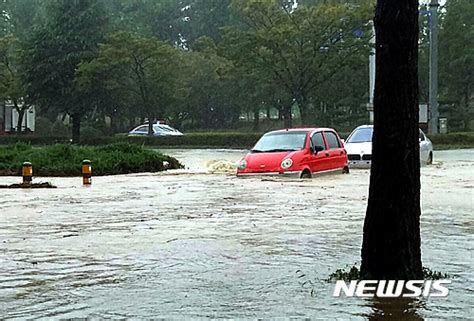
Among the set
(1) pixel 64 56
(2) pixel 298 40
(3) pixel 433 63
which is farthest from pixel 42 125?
(3) pixel 433 63

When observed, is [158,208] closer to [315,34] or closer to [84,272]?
[84,272]

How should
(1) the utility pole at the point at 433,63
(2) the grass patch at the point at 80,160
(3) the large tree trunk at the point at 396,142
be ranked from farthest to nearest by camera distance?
(1) the utility pole at the point at 433,63 → (2) the grass patch at the point at 80,160 → (3) the large tree trunk at the point at 396,142

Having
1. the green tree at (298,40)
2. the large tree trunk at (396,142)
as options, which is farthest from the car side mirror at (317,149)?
the green tree at (298,40)

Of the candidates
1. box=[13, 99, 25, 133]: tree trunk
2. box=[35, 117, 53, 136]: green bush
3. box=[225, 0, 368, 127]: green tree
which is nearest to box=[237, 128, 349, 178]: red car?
box=[225, 0, 368, 127]: green tree

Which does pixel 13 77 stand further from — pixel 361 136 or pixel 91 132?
pixel 361 136

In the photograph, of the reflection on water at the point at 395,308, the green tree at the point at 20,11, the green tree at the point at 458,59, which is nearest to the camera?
the reflection on water at the point at 395,308

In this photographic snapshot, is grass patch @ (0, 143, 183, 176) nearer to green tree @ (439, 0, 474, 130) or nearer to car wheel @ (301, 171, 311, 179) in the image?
car wheel @ (301, 171, 311, 179)

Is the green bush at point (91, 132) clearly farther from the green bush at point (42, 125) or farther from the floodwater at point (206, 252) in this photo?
the floodwater at point (206, 252)

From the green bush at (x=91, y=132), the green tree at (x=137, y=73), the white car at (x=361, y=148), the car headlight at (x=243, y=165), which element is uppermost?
the green tree at (x=137, y=73)

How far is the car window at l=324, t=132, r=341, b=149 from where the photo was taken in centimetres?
2202

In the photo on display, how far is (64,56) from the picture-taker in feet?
203

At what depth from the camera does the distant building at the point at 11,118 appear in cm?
6825

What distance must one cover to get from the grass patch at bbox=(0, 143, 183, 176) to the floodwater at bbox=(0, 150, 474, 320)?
6.70 metres

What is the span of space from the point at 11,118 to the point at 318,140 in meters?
51.6
